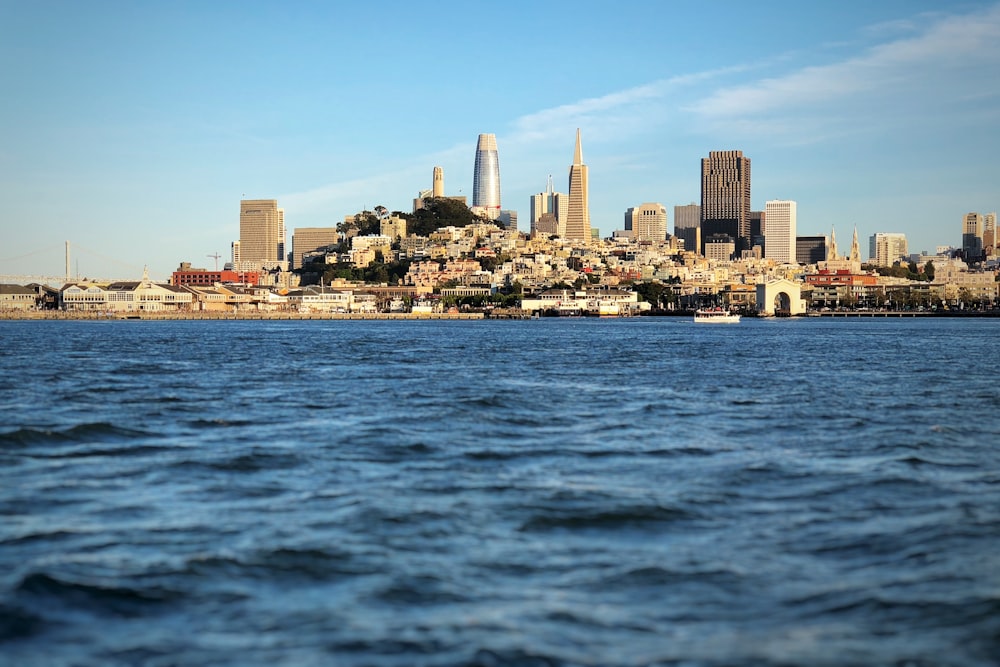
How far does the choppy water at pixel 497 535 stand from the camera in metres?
7.14

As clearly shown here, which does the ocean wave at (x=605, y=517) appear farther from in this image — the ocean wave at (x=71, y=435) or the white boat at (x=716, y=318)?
the white boat at (x=716, y=318)

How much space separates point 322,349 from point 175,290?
11573 cm

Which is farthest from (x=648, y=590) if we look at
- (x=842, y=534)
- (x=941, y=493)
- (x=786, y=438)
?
(x=786, y=438)

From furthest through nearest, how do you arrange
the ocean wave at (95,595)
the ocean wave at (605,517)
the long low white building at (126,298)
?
1. the long low white building at (126,298)
2. the ocean wave at (605,517)
3. the ocean wave at (95,595)

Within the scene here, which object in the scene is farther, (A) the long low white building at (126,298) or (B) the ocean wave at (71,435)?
(A) the long low white building at (126,298)

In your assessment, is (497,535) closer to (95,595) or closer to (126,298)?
(95,595)

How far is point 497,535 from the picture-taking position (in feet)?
32.6

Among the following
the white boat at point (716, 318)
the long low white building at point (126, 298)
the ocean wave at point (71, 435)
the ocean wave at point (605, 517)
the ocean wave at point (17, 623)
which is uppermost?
the long low white building at point (126, 298)

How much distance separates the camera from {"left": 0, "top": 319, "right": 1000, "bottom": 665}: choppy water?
714 centimetres

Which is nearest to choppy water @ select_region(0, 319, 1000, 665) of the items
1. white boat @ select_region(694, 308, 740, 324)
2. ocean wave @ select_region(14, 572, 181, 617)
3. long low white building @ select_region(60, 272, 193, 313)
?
ocean wave @ select_region(14, 572, 181, 617)

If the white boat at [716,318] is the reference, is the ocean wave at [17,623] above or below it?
below

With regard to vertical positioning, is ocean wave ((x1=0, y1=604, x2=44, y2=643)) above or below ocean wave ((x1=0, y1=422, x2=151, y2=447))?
below

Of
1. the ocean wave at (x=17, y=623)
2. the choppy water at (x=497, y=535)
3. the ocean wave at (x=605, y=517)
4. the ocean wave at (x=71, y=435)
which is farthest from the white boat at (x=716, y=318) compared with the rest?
the ocean wave at (x=17, y=623)

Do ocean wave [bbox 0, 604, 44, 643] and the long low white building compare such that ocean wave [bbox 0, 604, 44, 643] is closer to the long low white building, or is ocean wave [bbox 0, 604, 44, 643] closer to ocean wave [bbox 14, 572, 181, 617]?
ocean wave [bbox 14, 572, 181, 617]
